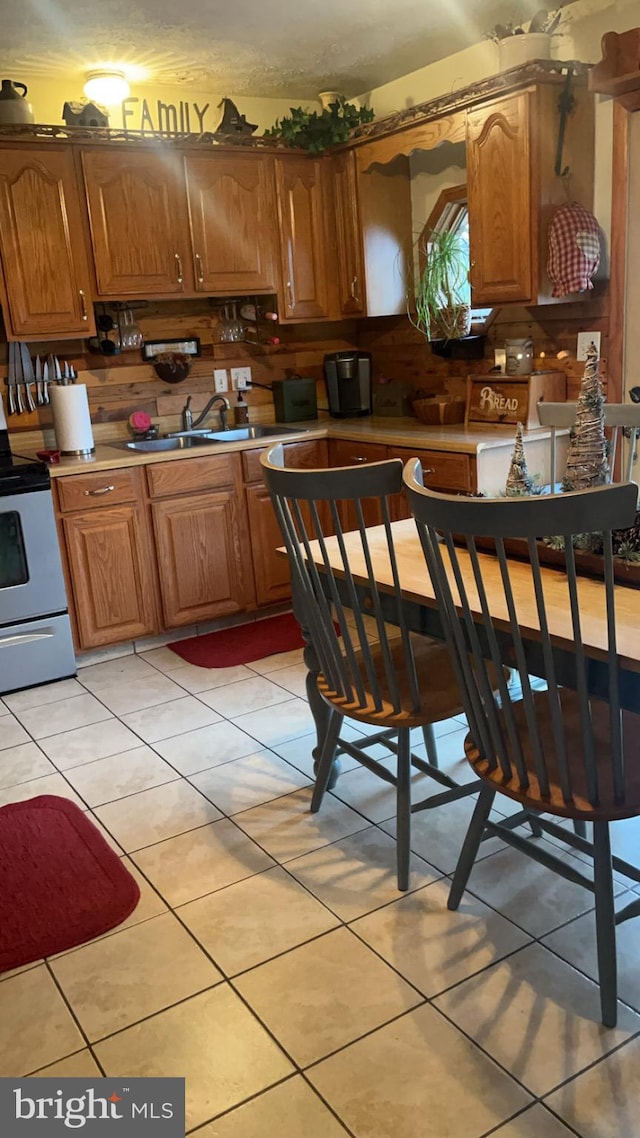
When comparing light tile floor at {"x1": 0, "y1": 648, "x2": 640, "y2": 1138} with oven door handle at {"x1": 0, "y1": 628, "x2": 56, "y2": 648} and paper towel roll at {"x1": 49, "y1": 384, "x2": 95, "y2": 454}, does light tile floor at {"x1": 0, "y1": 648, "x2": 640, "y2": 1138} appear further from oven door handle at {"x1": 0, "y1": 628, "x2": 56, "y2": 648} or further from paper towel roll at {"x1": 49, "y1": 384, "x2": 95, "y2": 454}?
paper towel roll at {"x1": 49, "y1": 384, "x2": 95, "y2": 454}

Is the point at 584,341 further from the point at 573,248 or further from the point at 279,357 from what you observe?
the point at 279,357

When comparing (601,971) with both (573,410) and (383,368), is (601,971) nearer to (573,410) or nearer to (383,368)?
(573,410)

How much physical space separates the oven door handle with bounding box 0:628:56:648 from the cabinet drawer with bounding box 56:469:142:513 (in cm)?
50

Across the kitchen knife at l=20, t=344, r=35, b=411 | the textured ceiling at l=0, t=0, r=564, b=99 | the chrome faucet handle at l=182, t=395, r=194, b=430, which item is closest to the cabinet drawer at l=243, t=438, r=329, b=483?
the chrome faucet handle at l=182, t=395, r=194, b=430

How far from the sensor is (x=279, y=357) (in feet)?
15.3

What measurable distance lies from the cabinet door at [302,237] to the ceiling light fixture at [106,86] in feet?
2.49

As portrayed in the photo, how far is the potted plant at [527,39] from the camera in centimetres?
334

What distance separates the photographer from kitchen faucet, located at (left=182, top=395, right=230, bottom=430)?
4395 millimetres

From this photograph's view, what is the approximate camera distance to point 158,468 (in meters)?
3.78

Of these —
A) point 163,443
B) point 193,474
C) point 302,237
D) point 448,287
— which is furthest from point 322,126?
point 193,474

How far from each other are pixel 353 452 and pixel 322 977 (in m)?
2.58

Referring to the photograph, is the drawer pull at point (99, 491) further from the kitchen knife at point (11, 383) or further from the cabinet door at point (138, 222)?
the cabinet door at point (138, 222)

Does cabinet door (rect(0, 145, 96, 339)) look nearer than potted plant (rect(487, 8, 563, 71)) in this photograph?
No

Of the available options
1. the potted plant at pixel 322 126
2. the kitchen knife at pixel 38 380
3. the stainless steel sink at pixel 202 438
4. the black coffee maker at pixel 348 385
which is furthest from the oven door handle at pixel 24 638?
the potted plant at pixel 322 126
